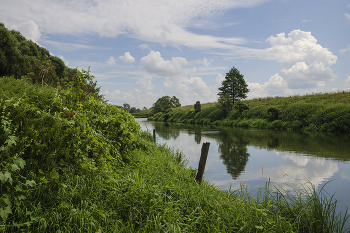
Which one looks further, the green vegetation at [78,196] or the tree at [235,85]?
the tree at [235,85]

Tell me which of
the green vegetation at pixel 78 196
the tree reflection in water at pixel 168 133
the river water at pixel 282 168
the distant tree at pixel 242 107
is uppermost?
the distant tree at pixel 242 107

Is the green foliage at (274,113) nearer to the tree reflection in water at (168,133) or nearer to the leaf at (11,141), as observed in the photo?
the tree reflection in water at (168,133)

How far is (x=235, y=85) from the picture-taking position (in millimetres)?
43875

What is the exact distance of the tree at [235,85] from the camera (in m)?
44.0

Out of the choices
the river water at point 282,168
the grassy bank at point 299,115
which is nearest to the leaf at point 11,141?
the river water at point 282,168

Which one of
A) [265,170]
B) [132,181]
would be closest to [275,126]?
[265,170]

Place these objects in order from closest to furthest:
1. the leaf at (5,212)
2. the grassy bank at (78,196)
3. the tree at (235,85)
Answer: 1. the leaf at (5,212)
2. the grassy bank at (78,196)
3. the tree at (235,85)

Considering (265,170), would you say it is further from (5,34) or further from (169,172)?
(5,34)

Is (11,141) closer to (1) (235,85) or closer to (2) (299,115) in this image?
(2) (299,115)

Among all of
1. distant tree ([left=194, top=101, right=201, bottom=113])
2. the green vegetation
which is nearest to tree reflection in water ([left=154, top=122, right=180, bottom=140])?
the green vegetation

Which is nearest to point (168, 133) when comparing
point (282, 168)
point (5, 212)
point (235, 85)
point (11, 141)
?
point (282, 168)

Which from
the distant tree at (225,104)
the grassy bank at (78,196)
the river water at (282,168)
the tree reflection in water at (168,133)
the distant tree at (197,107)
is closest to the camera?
the grassy bank at (78,196)

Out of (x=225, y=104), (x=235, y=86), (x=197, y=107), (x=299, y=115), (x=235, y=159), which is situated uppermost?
(x=235, y=86)

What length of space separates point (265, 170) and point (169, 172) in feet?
17.7
